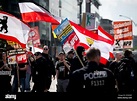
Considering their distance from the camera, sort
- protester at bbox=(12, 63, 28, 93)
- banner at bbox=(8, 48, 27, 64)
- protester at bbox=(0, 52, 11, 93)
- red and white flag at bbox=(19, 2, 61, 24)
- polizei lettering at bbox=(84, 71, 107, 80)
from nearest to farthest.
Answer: polizei lettering at bbox=(84, 71, 107, 80) < protester at bbox=(0, 52, 11, 93) < red and white flag at bbox=(19, 2, 61, 24) < banner at bbox=(8, 48, 27, 64) < protester at bbox=(12, 63, 28, 93)

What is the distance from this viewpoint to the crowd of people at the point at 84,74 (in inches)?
202

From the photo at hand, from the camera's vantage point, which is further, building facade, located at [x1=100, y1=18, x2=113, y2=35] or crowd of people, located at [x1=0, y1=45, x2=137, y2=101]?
building facade, located at [x1=100, y1=18, x2=113, y2=35]

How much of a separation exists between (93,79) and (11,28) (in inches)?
207

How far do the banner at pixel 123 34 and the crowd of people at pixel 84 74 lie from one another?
3.30m

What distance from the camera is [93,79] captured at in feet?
16.8

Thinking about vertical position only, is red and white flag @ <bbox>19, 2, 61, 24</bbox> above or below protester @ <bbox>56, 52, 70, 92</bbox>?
above

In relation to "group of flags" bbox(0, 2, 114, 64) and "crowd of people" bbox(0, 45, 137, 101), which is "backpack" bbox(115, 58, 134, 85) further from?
"group of flags" bbox(0, 2, 114, 64)

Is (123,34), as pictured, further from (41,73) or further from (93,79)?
(93,79)

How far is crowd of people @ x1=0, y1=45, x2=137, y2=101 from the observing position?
513cm

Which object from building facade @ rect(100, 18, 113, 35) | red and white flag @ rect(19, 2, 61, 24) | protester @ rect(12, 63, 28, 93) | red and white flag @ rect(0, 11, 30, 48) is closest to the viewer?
red and white flag @ rect(0, 11, 30, 48)

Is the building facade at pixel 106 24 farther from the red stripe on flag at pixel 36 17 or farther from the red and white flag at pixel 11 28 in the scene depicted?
the red and white flag at pixel 11 28

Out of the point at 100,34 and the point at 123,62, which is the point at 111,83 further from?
the point at 100,34

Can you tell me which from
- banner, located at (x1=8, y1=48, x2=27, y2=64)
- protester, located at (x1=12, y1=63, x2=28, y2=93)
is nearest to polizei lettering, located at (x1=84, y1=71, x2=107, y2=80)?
banner, located at (x1=8, y1=48, x2=27, y2=64)

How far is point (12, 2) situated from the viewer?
66938mm
